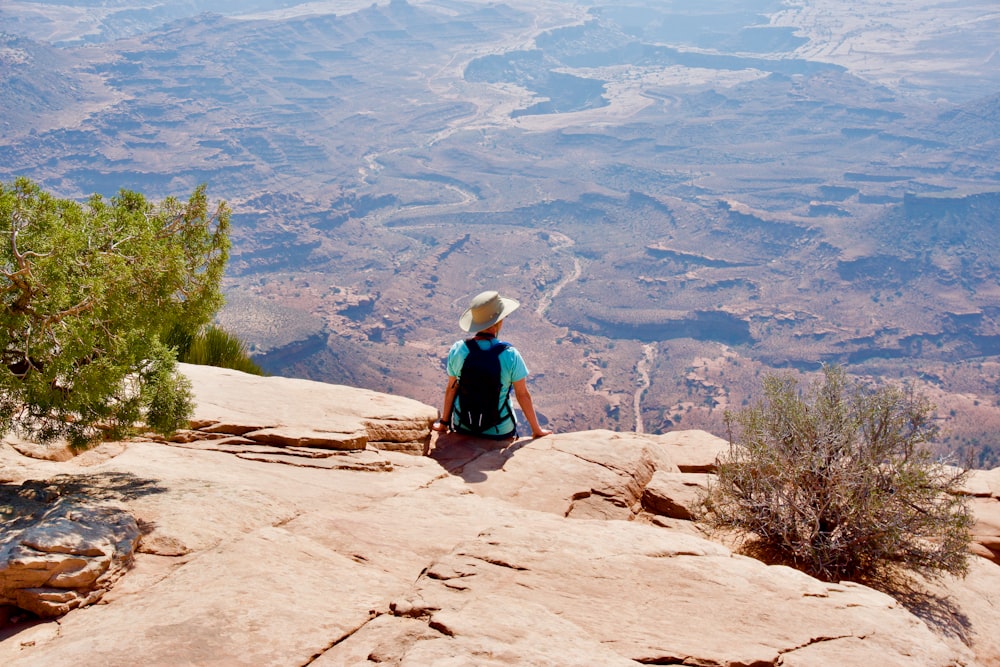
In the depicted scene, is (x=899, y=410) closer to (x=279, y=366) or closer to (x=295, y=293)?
(x=279, y=366)

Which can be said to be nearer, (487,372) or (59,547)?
(59,547)

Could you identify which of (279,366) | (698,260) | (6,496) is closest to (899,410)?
(6,496)

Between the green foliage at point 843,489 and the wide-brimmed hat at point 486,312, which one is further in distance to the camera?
the wide-brimmed hat at point 486,312

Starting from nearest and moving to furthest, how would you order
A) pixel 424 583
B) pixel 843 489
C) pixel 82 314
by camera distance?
pixel 424 583
pixel 82 314
pixel 843 489

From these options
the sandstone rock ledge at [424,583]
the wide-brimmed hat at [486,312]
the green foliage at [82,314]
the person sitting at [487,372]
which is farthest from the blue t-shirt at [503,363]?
the green foliage at [82,314]

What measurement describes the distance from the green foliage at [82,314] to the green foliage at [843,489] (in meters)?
4.79

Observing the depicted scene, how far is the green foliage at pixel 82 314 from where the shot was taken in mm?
4801

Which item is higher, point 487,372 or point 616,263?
point 487,372

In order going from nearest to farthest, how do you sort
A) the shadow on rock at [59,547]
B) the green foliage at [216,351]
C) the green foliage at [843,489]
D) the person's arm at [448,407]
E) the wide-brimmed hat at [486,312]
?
1. the shadow on rock at [59,547]
2. the green foliage at [843,489]
3. the wide-brimmed hat at [486,312]
4. the person's arm at [448,407]
5. the green foliage at [216,351]

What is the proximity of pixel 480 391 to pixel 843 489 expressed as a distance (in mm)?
3449

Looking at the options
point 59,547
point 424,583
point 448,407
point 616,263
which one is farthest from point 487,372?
point 616,263

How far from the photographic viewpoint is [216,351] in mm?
11523

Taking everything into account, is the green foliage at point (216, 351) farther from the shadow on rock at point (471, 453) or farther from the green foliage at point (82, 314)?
the green foliage at point (82, 314)

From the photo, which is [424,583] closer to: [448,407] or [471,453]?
[471,453]
